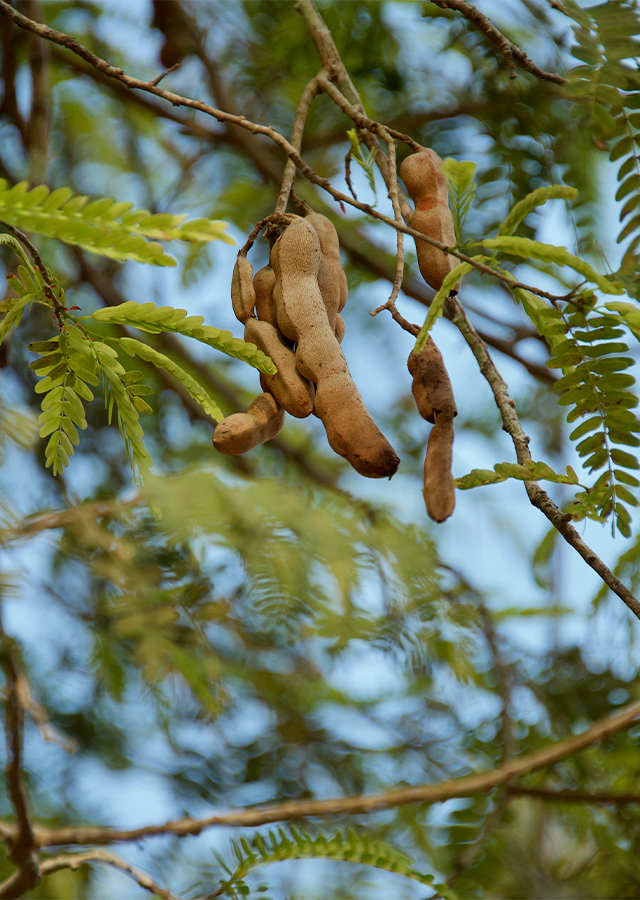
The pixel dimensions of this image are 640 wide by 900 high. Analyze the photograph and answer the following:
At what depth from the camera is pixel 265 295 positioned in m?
0.63

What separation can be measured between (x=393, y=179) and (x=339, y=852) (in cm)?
70

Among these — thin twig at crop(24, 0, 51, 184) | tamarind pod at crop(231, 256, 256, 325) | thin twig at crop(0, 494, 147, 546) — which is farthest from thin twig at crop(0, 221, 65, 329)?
thin twig at crop(24, 0, 51, 184)

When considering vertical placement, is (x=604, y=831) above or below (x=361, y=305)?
below

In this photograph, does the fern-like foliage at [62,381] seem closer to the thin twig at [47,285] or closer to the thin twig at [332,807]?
the thin twig at [47,285]

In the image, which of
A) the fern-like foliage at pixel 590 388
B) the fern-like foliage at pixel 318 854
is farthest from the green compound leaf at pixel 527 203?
the fern-like foliage at pixel 318 854

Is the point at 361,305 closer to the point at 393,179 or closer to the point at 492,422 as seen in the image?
the point at 492,422

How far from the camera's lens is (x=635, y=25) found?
2.31ft

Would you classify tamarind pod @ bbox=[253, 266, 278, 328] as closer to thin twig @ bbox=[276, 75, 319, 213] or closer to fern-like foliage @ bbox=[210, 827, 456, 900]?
thin twig @ bbox=[276, 75, 319, 213]

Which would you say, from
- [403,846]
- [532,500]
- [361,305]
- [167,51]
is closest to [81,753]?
[403,846]

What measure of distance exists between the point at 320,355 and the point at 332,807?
733 mm

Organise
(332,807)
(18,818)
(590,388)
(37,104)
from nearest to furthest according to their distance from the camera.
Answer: (590,388) < (18,818) < (332,807) < (37,104)

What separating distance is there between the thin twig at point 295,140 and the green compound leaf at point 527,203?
19 centimetres

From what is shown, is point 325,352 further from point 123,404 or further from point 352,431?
point 123,404

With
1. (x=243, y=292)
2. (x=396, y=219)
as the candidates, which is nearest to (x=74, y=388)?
(x=243, y=292)
